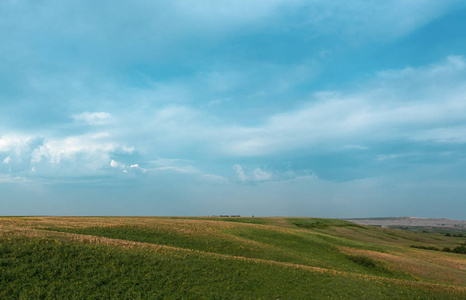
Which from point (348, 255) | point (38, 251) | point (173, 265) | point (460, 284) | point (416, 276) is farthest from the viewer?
point (348, 255)

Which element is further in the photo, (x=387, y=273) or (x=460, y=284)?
(x=387, y=273)

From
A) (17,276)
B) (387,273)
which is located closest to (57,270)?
(17,276)

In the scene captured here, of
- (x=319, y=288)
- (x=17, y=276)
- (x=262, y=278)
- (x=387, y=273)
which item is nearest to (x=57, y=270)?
(x=17, y=276)

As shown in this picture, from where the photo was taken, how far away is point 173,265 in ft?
92.5

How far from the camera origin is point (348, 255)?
173ft

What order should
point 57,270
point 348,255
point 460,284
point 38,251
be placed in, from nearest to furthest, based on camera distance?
point 57,270 < point 38,251 < point 460,284 < point 348,255

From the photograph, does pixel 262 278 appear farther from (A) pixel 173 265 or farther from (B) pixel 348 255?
(B) pixel 348 255

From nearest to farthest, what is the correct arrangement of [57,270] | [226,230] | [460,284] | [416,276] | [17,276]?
[17,276] → [57,270] → [460,284] → [416,276] → [226,230]

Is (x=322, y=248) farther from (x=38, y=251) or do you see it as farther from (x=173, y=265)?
(x=38, y=251)

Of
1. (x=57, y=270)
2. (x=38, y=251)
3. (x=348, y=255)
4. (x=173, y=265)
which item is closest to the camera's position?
(x=57, y=270)

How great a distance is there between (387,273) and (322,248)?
41.0 ft

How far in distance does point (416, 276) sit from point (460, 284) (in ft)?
17.4

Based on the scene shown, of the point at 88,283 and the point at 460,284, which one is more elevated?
the point at 88,283

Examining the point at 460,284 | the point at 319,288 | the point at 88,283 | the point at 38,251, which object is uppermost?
the point at 38,251
